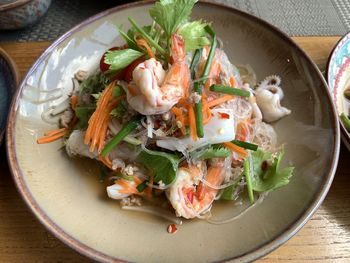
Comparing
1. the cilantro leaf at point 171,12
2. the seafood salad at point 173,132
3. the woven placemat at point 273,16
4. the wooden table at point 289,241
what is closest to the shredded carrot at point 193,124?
the seafood salad at point 173,132

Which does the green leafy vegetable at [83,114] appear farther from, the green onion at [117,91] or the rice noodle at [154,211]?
the rice noodle at [154,211]

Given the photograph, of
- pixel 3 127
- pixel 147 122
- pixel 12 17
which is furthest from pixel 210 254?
pixel 12 17

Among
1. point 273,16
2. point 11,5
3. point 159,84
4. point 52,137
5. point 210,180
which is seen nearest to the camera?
point 159,84

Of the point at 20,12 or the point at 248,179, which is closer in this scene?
the point at 248,179

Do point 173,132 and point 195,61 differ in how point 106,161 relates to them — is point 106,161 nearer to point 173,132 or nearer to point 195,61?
point 173,132

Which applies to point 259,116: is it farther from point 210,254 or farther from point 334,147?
point 210,254

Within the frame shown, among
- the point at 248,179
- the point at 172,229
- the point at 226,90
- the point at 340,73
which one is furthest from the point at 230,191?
the point at 340,73

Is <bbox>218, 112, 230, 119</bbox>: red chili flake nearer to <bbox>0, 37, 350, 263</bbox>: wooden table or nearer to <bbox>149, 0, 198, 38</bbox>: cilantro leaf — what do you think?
<bbox>149, 0, 198, 38</bbox>: cilantro leaf
